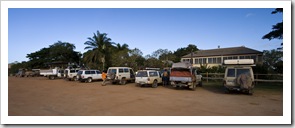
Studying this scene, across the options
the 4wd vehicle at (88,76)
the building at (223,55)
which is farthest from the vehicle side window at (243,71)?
the building at (223,55)

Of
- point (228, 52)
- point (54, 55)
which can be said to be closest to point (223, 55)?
point (228, 52)

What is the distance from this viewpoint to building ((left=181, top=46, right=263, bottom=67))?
33781mm

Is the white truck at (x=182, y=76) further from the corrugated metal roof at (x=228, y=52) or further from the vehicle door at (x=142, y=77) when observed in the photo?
the corrugated metal roof at (x=228, y=52)

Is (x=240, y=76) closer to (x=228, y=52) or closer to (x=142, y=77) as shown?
(x=142, y=77)

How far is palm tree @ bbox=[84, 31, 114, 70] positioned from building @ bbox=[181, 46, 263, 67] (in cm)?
1579

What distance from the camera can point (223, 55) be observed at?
37.4 m

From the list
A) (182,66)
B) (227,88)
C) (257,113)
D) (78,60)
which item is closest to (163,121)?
(257,113)

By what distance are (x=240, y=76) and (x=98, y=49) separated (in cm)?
2869

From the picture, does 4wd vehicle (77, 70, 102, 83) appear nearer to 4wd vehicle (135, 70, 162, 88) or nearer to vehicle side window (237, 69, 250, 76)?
4wd vehicle (135, 70, 162, 88)

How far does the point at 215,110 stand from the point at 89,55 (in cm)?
3180

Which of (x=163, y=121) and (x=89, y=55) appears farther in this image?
(x=89, y=55)

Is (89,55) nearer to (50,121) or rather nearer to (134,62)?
(134,62)

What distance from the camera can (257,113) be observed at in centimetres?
745
